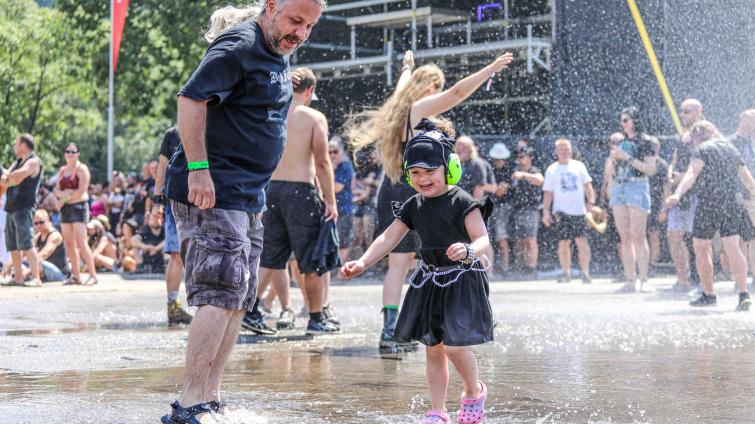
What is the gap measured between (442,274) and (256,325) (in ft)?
12.0

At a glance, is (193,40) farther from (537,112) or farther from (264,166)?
(264,166)

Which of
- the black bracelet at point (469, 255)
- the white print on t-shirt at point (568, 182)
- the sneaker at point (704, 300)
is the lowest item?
the sneaker at point (704, 300)

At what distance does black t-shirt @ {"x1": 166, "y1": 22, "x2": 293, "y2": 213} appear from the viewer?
4.54 metres

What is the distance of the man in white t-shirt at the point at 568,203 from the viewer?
50.5ft

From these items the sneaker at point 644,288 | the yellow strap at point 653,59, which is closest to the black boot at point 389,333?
the sneaker at point 644,288

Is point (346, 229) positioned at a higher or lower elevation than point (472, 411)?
higher

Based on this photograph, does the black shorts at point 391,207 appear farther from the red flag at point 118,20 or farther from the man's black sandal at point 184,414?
the red flag at point 118,20

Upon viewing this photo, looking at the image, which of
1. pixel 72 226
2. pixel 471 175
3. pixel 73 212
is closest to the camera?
pixel 471 175

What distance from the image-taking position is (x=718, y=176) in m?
10.7

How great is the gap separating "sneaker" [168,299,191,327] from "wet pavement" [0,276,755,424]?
108 millimetres

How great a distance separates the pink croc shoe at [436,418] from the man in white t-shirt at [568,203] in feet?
35.4

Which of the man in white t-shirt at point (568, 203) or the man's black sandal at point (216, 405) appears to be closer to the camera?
the man's black sandal at point (216, 405)

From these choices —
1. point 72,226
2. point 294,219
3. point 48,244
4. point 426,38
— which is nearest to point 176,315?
point 294,219

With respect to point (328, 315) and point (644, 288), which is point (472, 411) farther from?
point (644, 288)
